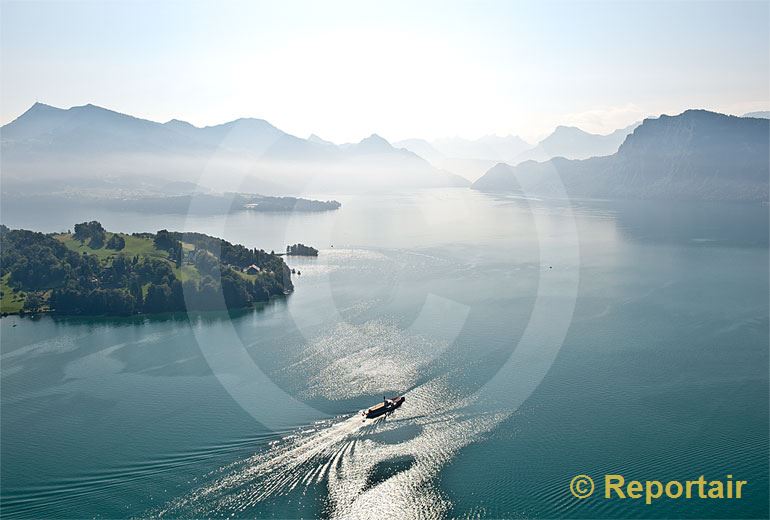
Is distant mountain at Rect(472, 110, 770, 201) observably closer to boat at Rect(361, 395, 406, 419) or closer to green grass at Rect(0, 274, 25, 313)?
boat at Rect(361, 395, 406, 419)

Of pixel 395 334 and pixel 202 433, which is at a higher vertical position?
pixel 395 334

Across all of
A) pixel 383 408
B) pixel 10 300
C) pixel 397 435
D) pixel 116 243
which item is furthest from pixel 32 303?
pixel 397 435

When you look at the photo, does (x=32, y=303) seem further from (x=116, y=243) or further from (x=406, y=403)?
(x=406, y=403)

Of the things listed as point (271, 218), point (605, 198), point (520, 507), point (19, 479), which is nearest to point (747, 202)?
point (605, 198)

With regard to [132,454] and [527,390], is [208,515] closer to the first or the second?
[132,454]

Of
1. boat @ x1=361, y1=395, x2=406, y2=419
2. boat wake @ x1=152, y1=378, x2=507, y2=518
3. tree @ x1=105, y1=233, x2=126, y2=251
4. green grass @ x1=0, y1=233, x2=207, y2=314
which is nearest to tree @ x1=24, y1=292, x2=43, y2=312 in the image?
green grass @ x1=0, y1=233, x2=207, y2=314
